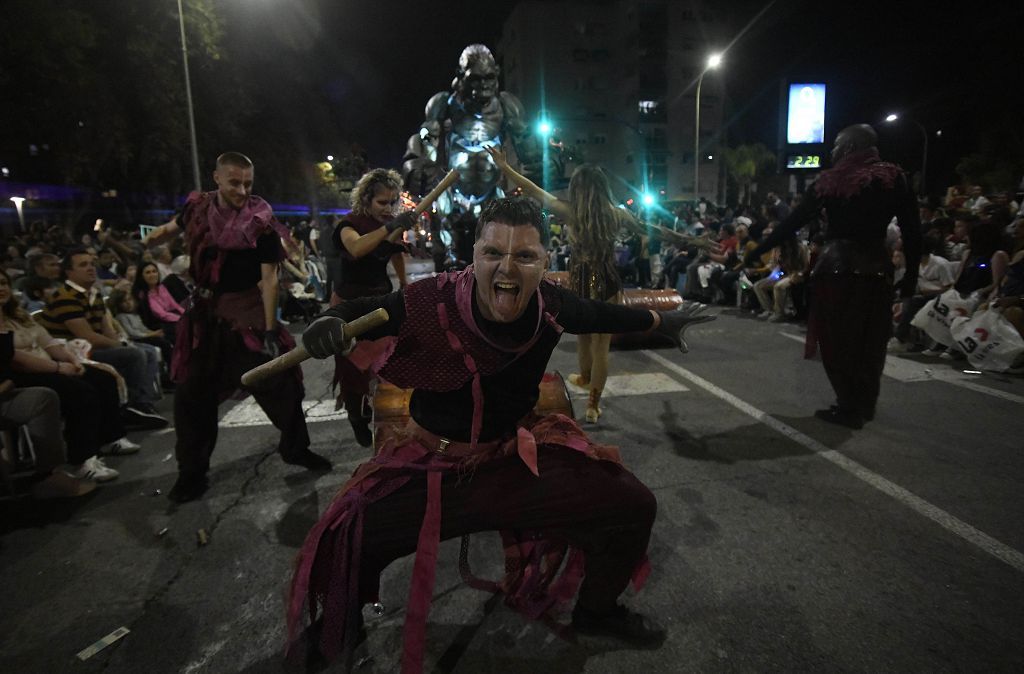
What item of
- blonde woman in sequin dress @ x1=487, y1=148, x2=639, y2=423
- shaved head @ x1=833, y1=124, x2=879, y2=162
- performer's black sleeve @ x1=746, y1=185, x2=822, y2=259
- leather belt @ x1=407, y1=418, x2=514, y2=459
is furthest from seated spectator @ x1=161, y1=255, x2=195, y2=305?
shaved head @ x1=833, y1=124, x2=879, y2=162

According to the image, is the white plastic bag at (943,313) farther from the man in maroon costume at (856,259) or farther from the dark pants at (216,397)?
the dark pants at (216,397)

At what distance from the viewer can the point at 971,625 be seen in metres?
2.24

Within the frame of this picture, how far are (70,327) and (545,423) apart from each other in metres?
4.64

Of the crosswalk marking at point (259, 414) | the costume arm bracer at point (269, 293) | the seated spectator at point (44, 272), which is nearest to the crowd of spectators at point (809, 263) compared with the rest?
the costume arm bracer at point (269, 293)

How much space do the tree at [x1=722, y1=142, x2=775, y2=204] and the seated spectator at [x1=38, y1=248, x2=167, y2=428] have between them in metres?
49.9

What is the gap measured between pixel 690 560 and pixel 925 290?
6.68m

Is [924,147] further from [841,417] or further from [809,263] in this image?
[841,417]

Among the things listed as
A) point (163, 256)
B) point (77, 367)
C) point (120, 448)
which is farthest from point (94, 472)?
point (163, 256)

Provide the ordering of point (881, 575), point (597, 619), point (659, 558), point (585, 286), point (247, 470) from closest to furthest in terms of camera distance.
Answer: point (597, 619) → point (881, 575) → point (659, 558) → point (247, 470) → point (585, 286)

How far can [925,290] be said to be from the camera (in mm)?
7406

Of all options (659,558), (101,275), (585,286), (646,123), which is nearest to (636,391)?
(585,286)

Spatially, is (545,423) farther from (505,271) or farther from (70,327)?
(70,327)

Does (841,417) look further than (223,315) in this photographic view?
Yes

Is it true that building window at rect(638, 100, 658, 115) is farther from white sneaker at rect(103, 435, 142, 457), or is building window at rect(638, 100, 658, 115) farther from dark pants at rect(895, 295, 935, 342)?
white sneaker at rect(103, 435, 142, 457)
